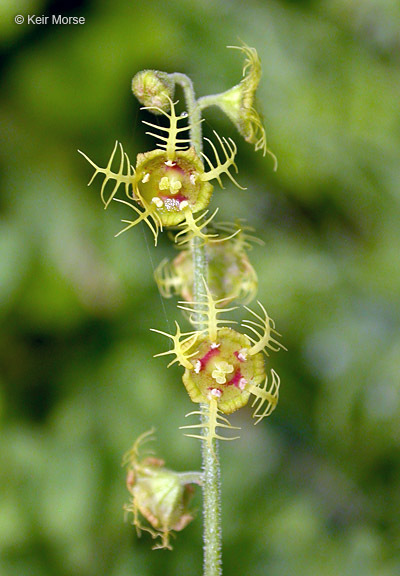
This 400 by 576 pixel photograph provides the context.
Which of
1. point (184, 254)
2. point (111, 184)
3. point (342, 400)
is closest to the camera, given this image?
point (184, 254)

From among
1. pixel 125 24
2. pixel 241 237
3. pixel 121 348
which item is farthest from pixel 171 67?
pixel 241 237

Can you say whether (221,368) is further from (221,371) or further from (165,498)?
(165,498)

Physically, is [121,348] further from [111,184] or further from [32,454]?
[111,184]

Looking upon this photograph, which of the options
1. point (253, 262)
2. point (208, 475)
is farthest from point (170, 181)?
point (253, 262)

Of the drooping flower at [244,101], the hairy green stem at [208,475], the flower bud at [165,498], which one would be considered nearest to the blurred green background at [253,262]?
the flower bud at [165,498]

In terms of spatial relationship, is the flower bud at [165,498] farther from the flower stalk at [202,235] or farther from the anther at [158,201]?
the anther at [158,201]

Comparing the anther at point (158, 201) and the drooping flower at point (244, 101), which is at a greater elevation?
the drooping flower at point (244, 101)

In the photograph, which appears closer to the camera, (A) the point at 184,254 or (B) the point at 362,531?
(A) the point at 184,254

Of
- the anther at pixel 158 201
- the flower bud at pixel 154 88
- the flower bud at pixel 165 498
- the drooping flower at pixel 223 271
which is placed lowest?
the flower bud at pixel 165 498
